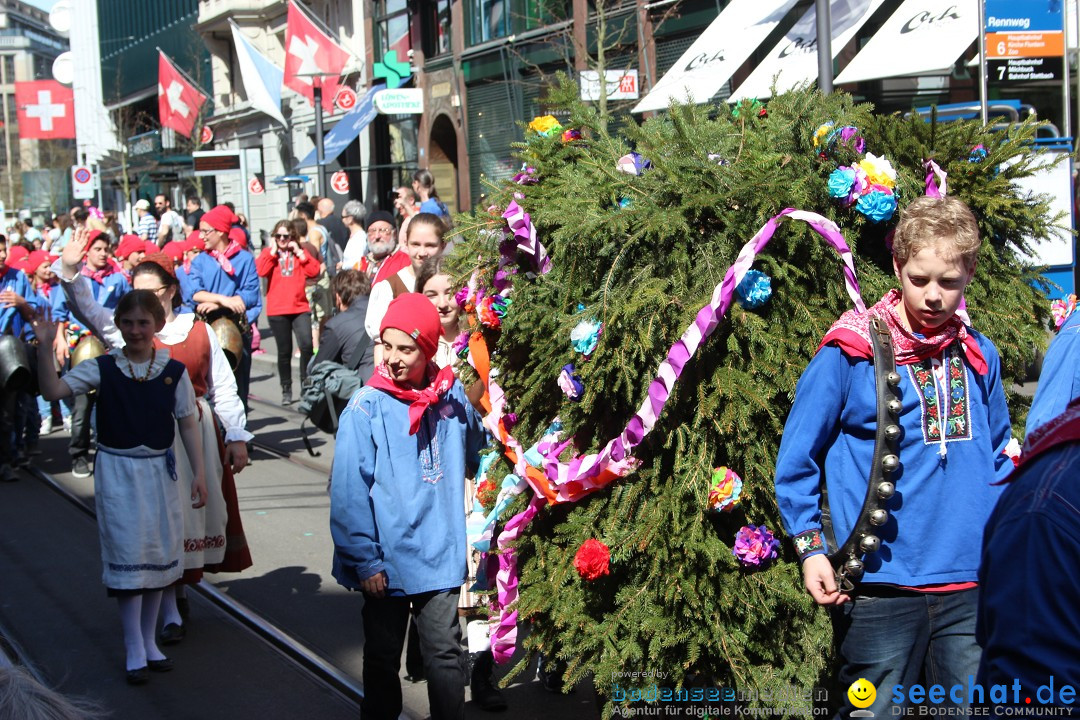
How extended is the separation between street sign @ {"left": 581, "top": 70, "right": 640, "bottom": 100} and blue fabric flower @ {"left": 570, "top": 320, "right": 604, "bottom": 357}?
13.5 meters

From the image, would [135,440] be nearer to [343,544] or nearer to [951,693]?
[343,544]

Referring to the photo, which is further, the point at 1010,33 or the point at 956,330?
the point at 1010,33

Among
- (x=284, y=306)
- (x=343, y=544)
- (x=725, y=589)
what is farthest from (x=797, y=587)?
(x=284, y=306)

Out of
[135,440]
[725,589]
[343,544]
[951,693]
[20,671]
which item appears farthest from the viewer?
[135,440]

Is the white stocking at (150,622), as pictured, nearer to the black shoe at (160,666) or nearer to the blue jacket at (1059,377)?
the black shoe at (160,666)

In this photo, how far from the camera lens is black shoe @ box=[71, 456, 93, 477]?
10898mm

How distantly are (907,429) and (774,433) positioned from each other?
2.10 ft

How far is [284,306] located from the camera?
44.5 feet

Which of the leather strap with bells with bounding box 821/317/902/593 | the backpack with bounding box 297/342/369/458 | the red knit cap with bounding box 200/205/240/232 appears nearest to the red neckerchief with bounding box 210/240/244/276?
the red knit cap with bounding box 200/205/240/232

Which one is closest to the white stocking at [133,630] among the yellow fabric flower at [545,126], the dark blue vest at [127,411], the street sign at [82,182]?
the dark blue vest at [127,411]

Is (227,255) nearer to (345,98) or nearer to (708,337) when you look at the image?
(708,337)

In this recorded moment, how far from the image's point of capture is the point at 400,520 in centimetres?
427

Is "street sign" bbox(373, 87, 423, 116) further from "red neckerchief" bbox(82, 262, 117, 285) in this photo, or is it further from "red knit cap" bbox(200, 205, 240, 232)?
"red neckerchief" bbox(82, 262, 117, 285)

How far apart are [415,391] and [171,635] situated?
2.65 meters
